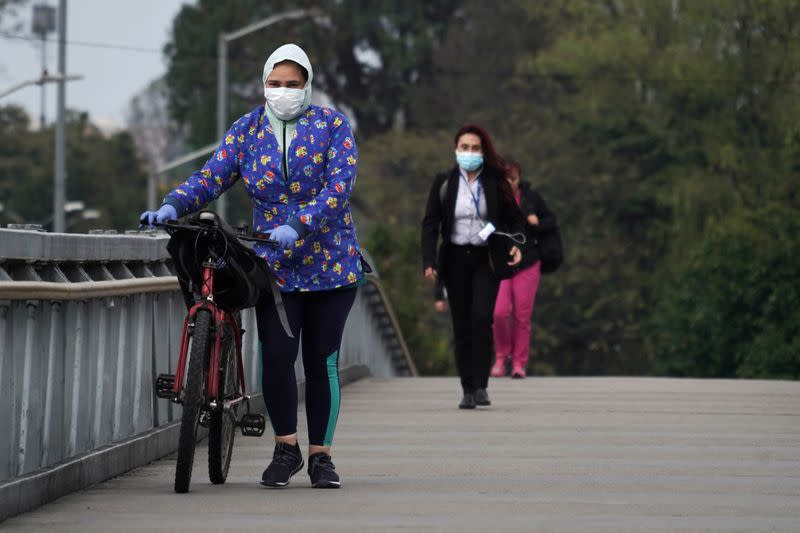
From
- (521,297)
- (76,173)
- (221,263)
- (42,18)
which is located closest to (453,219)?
(521,297)

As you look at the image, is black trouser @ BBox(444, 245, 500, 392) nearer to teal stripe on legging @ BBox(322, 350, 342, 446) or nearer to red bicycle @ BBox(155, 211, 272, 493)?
teal stripe on legging @ BBox(322, 350, 342, 446)

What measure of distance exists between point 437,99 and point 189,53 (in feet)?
25.3

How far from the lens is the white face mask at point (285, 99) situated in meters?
9.04

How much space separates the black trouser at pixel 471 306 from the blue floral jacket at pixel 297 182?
5.14 m

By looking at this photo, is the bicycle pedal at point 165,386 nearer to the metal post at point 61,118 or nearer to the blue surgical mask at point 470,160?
the blue surgical mask at point 470,160

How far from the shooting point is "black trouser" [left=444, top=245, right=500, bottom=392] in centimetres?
1434

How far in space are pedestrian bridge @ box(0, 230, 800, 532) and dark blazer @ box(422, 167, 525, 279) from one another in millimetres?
1282

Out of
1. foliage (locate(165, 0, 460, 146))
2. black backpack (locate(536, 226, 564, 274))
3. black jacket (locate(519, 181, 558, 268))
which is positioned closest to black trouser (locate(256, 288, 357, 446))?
black jacket (locate(519, 181, 558, 268))

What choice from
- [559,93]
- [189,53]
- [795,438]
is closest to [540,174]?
[559,93]

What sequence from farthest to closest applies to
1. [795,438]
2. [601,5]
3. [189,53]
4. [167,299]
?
1. [189,53]
2. [601,5]
3. [795,438]
4. [167,299]

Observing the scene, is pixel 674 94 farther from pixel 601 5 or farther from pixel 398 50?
pixel 398 50

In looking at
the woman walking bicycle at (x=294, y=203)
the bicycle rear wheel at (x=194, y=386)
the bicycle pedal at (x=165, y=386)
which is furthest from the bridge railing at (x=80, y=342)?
the woman walking bicycle at (x=294, y=203)

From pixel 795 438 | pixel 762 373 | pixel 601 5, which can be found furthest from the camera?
pixel 601 5

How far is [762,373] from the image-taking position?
43062 mm
